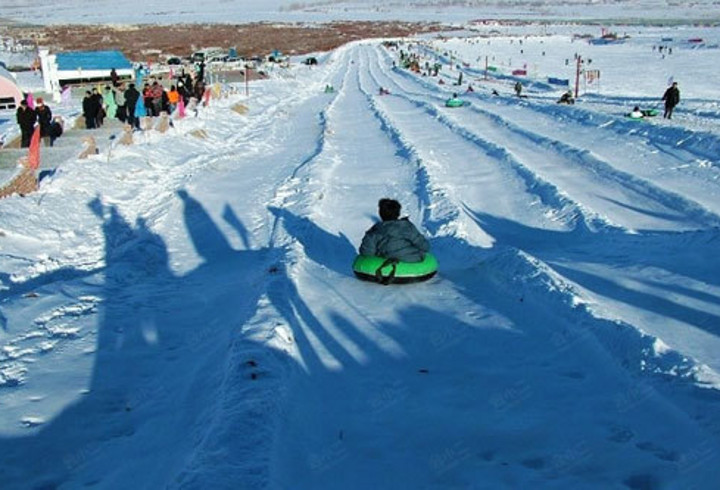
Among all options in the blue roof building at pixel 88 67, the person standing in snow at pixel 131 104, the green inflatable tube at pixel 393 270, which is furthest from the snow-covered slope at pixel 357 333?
the blue roof building at pixel 88 67

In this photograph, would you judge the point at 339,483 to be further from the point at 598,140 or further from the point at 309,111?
the point at 309,111

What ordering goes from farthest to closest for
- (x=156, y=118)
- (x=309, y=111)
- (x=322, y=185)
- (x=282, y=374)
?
(x=309, y=111), (x=156, y=118), (x=322, y=185), (x=282, y=374)

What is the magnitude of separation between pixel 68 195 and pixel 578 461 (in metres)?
11.2

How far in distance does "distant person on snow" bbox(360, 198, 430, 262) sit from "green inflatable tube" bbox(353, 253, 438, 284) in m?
0.07

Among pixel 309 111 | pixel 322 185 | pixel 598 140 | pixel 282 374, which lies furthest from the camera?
pixel 309 111

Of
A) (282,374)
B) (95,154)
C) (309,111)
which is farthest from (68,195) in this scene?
(309,111)

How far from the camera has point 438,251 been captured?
1018 cm

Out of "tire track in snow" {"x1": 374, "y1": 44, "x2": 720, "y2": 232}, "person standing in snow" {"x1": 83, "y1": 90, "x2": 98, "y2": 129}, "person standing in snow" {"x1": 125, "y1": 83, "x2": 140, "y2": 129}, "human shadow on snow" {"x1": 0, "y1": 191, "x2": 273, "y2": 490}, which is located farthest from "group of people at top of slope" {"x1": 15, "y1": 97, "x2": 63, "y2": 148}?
"tire track in snow" {"x1": 374, "y1": 44, "x2": 720, "y2": 232}

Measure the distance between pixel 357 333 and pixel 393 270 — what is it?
128cm

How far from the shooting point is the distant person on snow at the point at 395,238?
322 inches

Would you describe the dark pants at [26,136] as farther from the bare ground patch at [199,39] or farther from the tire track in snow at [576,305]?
the bare ground patch at [199,39]

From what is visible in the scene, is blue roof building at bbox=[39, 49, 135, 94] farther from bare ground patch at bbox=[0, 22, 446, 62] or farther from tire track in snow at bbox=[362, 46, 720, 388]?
tire track in snow at bbox=[362, 46, 720, 388]

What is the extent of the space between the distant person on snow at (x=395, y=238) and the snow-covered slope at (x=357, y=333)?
0.38 metres

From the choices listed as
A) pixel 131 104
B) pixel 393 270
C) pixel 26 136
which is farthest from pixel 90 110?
pixel 393 270
